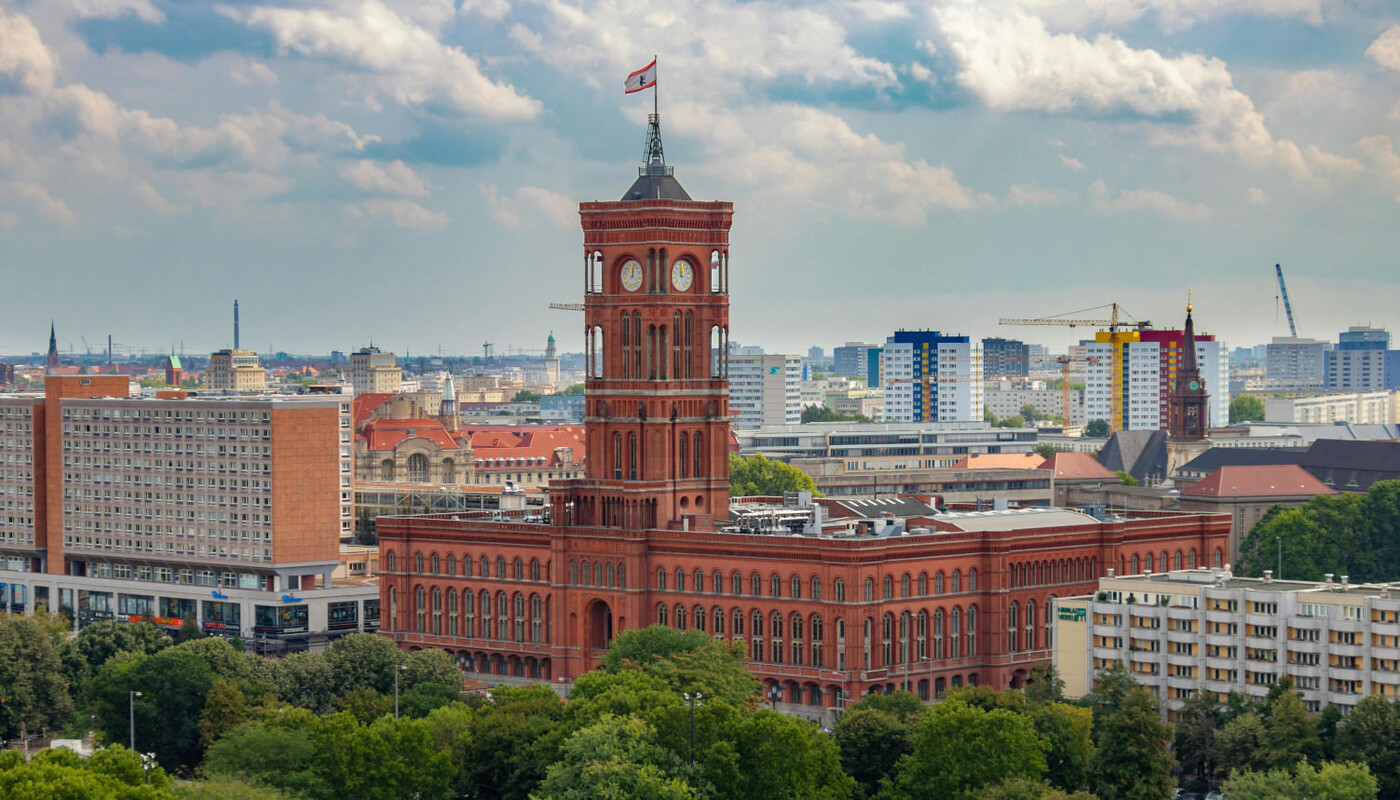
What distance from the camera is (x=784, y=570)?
178125 millimetres

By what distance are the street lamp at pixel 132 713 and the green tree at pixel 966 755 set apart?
50.6m

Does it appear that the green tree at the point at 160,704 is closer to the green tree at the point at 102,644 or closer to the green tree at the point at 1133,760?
the green tree at the point at 102,644

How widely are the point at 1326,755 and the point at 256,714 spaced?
66044mm

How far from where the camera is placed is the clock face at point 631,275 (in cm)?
19375

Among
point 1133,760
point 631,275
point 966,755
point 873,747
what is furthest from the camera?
point 631,275

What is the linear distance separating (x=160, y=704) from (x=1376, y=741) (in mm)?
77139

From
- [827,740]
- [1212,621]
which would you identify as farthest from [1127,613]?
[827,740]

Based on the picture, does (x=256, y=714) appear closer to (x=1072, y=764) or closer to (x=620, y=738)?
(x=620, y=738)

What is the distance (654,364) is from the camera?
633 feet

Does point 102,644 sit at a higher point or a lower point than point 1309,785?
higher

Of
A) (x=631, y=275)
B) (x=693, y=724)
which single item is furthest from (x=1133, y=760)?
(x=631, y=275)

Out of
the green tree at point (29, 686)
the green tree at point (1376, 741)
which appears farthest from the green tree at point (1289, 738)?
the green tree at point (29, 686)

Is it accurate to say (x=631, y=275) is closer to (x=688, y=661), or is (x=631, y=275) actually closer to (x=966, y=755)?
(x=688, y=661)

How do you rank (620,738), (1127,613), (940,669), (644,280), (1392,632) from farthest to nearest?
(644,280), (940,669), (1127,613), (1392,632), (620,738)
